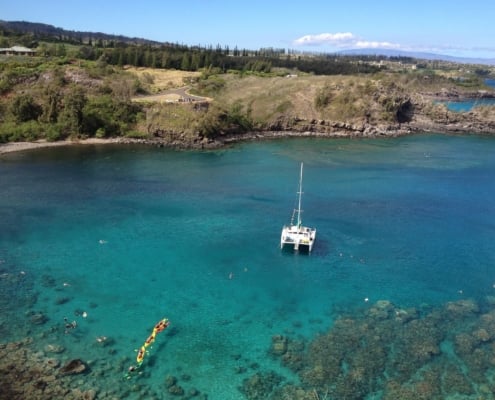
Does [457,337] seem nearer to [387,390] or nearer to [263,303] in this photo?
[387,390]

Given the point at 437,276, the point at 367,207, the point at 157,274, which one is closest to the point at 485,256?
the point at 437,276

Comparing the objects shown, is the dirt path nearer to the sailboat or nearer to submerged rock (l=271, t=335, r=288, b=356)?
the sailboat

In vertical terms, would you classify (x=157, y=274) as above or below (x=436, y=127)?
below

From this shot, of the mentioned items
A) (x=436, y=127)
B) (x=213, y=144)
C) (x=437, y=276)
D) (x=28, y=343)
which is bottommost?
(x=28, y=343)

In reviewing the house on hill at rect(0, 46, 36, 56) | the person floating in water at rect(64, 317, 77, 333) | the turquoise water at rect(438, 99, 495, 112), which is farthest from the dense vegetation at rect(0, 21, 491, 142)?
the turquoise water at rect(438, 99, 495, 112)

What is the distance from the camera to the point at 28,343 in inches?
1144

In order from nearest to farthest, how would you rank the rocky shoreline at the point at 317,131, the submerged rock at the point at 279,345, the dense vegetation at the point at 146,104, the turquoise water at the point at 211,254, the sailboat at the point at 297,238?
the submerged rock at the point at 279,345
the turquoise water at the point at 211,254
the sailboat at the point at 297,238
the rocky shoreline at the point at 317,131
the dense vegetation at the point at 146,104

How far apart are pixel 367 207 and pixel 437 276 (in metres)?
16.4

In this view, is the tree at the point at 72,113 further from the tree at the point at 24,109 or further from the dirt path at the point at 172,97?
the dirt path at the point at 172,97

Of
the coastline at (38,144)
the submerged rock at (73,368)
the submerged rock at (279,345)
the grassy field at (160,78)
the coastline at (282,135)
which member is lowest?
the submerged rock at (73,368)

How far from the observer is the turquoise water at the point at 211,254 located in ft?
98.8

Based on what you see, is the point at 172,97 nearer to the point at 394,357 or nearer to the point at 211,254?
the point at 211,254

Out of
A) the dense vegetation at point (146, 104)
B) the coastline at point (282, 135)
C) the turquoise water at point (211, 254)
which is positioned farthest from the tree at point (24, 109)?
the turquoise water at point (211, 254)

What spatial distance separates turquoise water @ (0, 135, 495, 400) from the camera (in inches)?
1185
